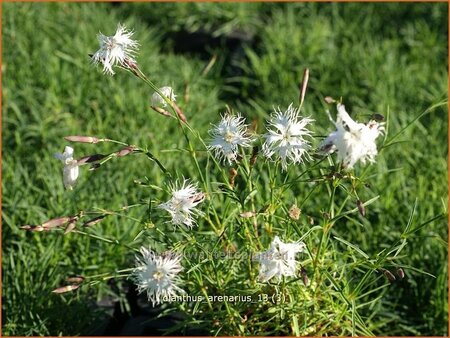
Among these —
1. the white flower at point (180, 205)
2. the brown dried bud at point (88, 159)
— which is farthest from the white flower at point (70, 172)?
the white flower at point (180, 205)

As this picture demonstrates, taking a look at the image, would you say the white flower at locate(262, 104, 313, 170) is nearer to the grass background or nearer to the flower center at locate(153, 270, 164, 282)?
the flower center at locate(153, 270, 164, 282)

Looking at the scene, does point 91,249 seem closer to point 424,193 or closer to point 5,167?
point 5,167

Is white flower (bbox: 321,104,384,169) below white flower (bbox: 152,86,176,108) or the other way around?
below

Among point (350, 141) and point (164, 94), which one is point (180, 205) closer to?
point (164, 94)

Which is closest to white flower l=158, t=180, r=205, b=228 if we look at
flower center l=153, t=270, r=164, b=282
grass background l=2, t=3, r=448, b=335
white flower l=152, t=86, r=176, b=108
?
flower center l=153, t=270, r=164, b=282

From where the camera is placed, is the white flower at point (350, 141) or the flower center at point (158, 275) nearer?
the white flower at point (350, 141)

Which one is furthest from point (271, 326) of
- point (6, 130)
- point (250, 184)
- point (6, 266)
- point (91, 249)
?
point (6, 130)

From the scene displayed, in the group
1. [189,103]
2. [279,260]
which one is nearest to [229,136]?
[279,260]

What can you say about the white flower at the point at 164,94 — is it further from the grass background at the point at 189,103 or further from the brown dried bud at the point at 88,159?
the grass background at the point at 189,103
